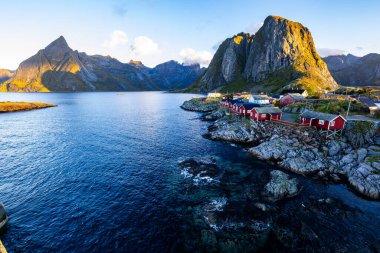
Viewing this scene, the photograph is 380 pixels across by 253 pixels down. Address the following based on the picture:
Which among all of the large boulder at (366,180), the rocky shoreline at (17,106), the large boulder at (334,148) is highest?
the rocky shoreline at (17,106)

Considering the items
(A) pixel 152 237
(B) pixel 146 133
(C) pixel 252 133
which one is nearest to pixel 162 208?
(A) pixel 152 237

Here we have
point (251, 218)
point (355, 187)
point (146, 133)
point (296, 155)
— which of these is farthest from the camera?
point (146, 133)

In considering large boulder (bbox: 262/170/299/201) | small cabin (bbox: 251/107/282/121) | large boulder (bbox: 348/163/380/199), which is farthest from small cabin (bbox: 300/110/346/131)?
large boulder (bbox: 262/170/299/201)

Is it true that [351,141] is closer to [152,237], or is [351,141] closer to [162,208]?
[162,208]

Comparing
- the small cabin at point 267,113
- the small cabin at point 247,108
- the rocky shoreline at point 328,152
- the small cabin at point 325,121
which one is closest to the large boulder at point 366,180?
the rocky shoreline at point 328,152

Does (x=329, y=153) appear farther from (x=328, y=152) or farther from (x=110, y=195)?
(x=110, y=195)

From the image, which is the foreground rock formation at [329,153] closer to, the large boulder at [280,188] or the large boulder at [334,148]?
the large boulder at [334,148]
